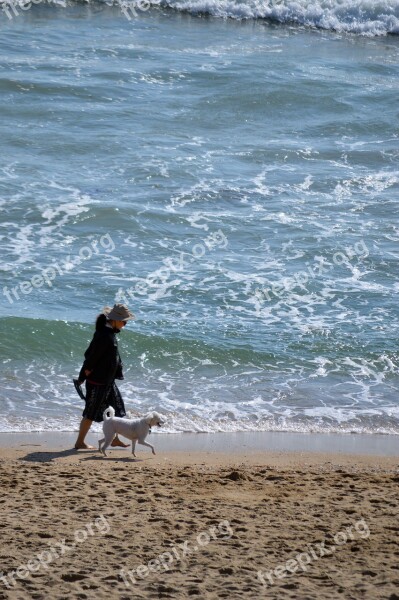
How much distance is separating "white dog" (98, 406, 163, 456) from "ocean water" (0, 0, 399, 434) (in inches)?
45.4

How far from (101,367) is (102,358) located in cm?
10

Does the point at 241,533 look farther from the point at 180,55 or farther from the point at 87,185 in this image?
the point at 180,55

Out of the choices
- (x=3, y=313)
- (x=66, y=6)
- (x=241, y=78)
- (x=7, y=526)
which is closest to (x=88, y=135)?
(x=241, y=78)

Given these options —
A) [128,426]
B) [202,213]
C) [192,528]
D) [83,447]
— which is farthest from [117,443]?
[202,213]

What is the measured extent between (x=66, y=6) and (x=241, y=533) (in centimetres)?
2426

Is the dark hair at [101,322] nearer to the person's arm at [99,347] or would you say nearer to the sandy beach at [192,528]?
the person's arm at [99,347]

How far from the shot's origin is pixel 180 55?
86.0ft

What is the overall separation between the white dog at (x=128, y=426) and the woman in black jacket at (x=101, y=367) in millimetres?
247

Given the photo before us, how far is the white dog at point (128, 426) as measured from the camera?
9.45 meters

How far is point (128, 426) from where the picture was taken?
9.48 meters

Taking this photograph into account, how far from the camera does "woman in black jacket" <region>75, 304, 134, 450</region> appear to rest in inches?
380

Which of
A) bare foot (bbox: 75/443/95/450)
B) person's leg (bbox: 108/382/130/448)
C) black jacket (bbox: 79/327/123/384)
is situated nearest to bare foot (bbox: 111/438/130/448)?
person's leg (bbox: 108/382/130/448)

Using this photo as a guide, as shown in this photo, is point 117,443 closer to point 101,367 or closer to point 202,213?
point 101,367

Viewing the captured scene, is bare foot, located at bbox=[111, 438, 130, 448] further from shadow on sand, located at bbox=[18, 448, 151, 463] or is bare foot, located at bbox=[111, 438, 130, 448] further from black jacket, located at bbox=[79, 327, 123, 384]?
black jacket, located at bbox=[79, 327, 123, 384]
